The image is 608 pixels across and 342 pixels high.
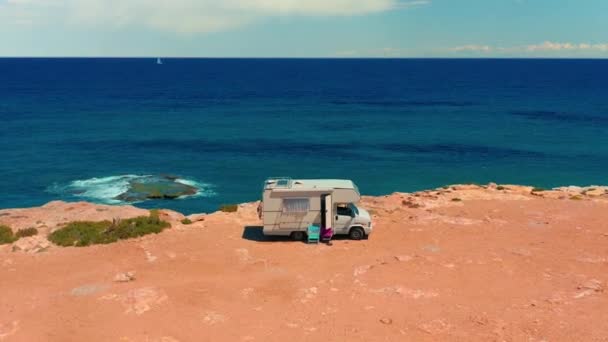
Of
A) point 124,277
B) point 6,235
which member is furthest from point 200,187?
point 124,277

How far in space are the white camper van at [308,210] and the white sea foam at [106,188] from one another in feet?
90.6

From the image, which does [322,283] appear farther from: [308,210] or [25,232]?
[25,232]

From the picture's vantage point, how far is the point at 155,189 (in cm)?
Result: 5422

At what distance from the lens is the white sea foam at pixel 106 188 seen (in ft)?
171

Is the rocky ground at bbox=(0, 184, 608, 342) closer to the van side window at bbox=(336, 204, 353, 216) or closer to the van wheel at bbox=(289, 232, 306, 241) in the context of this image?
the van wheel at bbox=(289, 232, 306, 241)

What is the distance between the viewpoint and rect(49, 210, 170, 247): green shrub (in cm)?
2688

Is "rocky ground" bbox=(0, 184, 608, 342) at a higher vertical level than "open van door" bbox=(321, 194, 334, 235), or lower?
lower

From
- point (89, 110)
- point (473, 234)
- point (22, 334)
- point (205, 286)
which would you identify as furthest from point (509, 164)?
point (89, 110)

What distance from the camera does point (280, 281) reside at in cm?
2206

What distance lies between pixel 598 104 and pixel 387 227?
405ft

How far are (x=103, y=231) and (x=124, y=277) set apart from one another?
6738 millimetres

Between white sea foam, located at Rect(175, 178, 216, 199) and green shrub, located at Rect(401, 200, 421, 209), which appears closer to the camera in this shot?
green shrub, located at Rect(401, 200, 421, 209)

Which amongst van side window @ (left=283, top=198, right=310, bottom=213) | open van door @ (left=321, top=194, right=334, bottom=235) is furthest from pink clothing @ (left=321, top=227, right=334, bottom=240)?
van side window @ (left=283, top=198, right=310, bottom=213)

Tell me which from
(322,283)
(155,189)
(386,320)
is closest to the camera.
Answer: (386,320)
